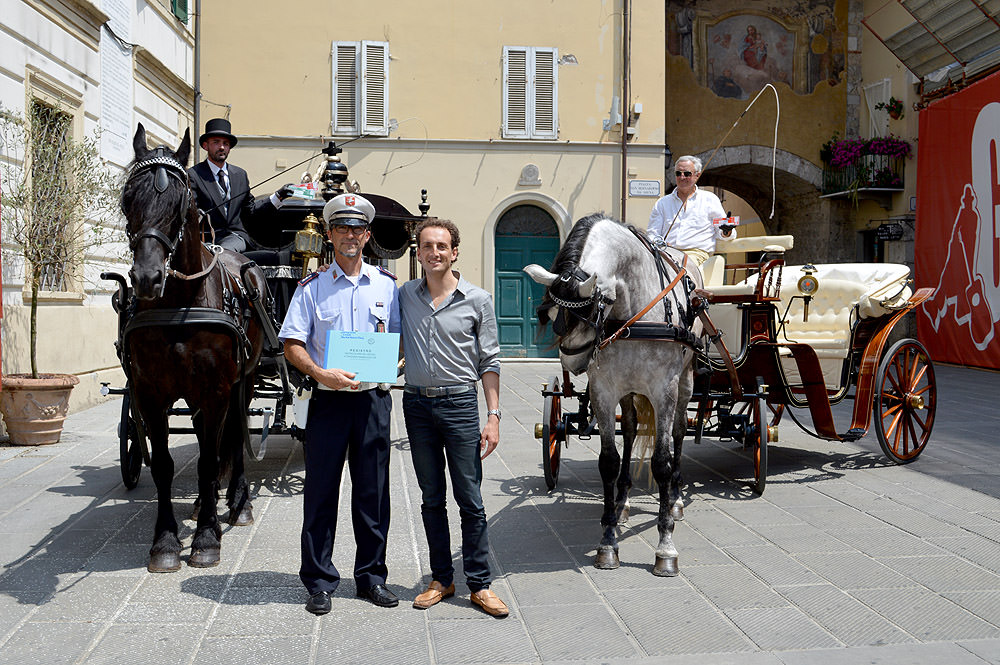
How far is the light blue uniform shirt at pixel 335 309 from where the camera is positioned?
3936 mm

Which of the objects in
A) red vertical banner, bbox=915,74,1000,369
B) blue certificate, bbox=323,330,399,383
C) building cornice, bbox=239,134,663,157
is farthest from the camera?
building cornice, bbox=239,134,663,157

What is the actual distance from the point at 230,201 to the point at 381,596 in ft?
11.1

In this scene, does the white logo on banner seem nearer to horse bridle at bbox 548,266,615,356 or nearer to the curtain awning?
the curtain awning

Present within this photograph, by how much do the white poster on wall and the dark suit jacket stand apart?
198 inches

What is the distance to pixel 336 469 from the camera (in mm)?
3961

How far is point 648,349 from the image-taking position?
4.71 meters

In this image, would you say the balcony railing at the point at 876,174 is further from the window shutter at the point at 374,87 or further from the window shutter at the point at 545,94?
the window shutter at the point at 374,87

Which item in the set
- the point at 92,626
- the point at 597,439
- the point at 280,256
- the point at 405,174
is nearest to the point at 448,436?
the point at 92,626

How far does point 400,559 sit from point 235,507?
1.29 m

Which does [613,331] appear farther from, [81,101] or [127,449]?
[81,101]

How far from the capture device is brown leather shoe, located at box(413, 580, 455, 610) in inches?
154

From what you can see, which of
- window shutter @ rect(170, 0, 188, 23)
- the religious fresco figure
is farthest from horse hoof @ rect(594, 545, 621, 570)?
the religious fresco figure

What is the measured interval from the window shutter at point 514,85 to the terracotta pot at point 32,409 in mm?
11165

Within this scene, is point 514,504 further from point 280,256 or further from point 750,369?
point 280,256
